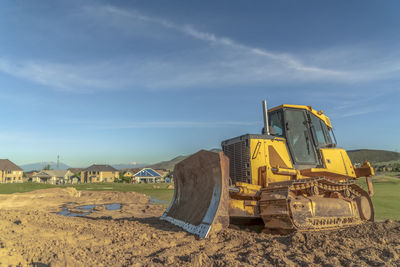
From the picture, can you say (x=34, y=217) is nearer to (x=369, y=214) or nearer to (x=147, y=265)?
(x=147, y=265)

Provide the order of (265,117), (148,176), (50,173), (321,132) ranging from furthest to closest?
1. (148,176)
2. (50,173)
3. (321,132)
4. (265,117)

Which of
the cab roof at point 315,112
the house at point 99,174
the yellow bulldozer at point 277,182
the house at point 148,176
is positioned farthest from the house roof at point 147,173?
the cab roof at point 315,112

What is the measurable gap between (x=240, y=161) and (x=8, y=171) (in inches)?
2753

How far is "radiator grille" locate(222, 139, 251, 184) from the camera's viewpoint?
698 cm

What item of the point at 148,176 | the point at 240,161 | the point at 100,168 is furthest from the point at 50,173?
the point at 240,161

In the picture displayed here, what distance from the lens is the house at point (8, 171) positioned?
60.0 m

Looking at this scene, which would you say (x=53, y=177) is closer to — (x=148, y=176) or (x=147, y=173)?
(x=147, y=173)

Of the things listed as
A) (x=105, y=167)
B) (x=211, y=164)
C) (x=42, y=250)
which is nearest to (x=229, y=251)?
(x=211, y=164)

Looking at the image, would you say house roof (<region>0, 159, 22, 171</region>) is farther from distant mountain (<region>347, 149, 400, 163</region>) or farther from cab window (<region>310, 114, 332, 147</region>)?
distant mountain (<region>347, 149, 400, 163</region>)

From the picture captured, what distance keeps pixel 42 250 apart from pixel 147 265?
5.93 feet

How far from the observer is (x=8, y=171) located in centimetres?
6088

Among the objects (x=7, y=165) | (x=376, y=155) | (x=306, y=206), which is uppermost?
(x=7, y=165)

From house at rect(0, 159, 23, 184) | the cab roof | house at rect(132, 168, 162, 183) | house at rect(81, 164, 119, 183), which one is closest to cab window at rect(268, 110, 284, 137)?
the cab roof

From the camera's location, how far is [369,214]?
8328mm
